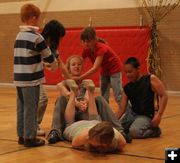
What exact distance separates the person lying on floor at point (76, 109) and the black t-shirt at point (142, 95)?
0.39 metres

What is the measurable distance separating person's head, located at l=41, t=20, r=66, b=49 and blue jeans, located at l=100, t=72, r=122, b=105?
1.26 metres

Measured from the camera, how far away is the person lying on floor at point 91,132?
3129mm

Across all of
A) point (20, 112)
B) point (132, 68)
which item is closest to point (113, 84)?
point (132, 68)

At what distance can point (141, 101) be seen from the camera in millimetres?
4148

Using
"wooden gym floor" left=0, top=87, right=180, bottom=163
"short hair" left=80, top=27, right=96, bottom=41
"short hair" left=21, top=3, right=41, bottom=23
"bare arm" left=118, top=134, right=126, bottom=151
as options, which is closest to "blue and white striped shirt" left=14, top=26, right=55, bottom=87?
"short hair" left=21, top=3, right=41, bottom=23

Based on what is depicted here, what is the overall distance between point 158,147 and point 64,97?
3.20 ft

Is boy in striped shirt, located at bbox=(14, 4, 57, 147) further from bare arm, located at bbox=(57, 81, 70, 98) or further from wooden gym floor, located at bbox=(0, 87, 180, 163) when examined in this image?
bare arm, located at bbox=(57, 81, 70, 98)

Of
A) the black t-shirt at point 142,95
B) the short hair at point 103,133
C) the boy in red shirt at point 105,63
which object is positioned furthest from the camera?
the boy in red shirt at point 105,63

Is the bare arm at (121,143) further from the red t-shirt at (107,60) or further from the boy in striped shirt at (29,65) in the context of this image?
the red t-shirt at (107,60)

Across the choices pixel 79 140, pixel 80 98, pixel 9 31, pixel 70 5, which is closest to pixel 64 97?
pixel 80 98

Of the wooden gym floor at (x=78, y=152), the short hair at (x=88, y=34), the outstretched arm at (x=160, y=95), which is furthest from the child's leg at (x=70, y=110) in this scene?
the short hair at (x=88, y=34)

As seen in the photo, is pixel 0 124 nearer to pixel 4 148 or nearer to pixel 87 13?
pixel 4 148

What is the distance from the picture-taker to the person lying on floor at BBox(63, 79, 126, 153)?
3.13 meters

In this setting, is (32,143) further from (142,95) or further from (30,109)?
(142,95)
